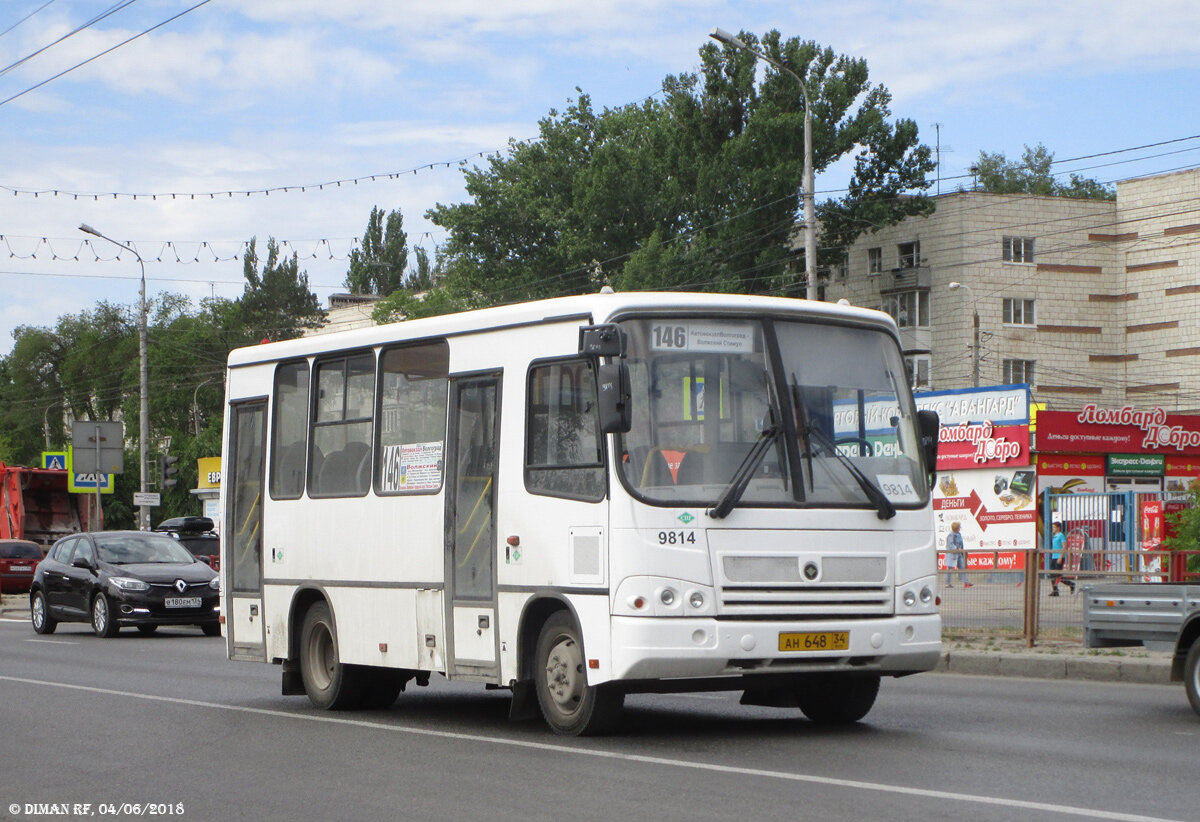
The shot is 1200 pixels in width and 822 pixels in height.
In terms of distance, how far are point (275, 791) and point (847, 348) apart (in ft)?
15.7

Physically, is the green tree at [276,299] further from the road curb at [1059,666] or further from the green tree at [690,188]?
the road curb at [1059,666]

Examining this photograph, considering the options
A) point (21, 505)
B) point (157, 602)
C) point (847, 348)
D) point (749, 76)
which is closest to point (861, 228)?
point (749, 76)

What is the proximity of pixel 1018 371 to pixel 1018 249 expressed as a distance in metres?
5.47

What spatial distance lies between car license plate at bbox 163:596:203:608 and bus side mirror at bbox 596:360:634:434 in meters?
16.9

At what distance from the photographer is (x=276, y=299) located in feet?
329

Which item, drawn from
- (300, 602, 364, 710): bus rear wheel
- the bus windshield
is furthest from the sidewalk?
(300, 602, 364, 710): bus rear wheel

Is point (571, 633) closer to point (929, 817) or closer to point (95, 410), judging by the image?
point (929, 817)

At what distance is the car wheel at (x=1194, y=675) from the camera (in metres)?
11.7

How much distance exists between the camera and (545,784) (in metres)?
8.59

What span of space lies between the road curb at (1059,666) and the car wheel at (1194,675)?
337 cm

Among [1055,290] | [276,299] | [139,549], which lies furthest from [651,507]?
[276,299]

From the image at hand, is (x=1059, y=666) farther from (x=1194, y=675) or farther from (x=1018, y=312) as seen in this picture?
(x=1018, y=312)

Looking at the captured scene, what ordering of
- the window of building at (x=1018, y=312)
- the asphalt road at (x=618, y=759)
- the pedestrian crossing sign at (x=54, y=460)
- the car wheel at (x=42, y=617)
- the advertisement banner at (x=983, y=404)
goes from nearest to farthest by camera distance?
the asphalt road at (x=618, y=759) < the car wheel at (x=42, y=617) < the advertisement banner at (x=983, y=404) < the pedestrian crossing sign at (x=54, y=460) < the window of building at (x=1018, y=312)

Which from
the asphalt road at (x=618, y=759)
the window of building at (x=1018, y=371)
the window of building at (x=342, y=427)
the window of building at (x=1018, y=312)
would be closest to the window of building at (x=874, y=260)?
the window of building at (x=1018, y=312)
